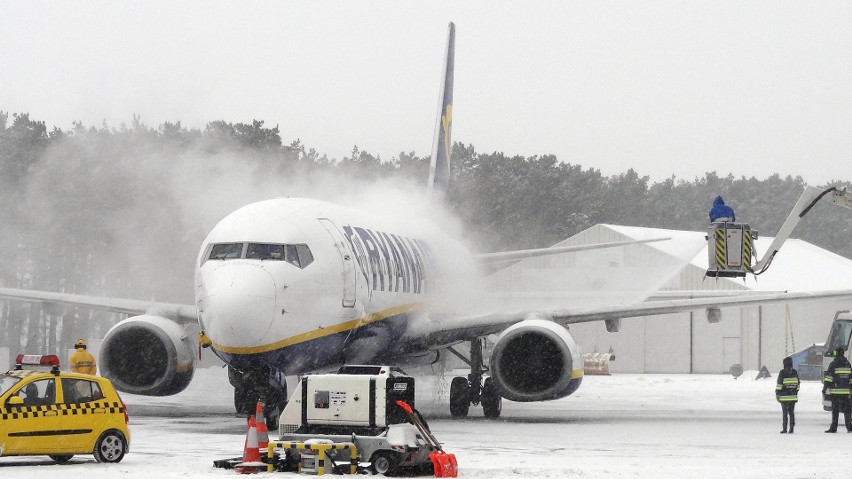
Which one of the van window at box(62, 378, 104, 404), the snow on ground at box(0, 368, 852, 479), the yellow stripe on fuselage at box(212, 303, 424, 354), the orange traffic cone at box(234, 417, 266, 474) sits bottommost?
the snow on ground at box(0, 368, 852, 479)

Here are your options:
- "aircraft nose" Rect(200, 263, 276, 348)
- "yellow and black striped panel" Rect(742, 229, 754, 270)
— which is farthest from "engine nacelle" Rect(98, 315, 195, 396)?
"yellow and black striped panel" Rect(742, 229, 754, 270)

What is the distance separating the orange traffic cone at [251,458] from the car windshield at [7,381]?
2984mm

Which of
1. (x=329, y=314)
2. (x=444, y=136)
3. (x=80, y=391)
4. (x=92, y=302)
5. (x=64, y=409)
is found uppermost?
(x=444, y=136)

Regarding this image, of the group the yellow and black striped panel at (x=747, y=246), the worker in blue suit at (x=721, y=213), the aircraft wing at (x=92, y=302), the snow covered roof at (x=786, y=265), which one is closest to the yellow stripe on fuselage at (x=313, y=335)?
the aircraft wing at (x=92, y=302)

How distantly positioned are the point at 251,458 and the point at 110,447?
1972mm

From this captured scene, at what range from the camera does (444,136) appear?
34.9 metres

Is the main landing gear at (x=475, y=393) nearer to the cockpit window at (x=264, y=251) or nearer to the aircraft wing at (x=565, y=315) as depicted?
the aircraft wing at (x=565, y=315)

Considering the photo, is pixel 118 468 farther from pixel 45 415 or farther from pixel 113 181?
pixel 113 181

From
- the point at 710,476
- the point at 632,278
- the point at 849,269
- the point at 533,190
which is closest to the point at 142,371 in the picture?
the point at 710,476

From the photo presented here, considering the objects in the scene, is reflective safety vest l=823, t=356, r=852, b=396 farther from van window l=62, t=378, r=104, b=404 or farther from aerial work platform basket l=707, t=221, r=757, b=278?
van window l=62, t=378, r=104, b=404

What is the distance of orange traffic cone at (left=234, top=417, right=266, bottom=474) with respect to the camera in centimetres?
1420

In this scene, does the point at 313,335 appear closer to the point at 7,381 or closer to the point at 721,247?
the point at 7,381

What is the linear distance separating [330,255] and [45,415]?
622 cm

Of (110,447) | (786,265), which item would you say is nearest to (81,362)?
(110,447)
